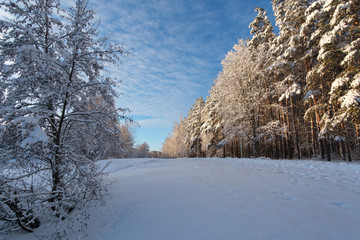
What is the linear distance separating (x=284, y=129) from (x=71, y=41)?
14.9 meters

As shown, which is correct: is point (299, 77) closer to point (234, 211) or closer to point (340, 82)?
point (340, 82)

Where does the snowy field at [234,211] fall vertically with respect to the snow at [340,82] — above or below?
below

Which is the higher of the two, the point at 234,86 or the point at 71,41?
the point at 234,86

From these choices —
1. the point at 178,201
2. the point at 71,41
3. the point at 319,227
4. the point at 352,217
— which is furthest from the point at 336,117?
the point at 71,41

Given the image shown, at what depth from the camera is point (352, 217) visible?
282 cm

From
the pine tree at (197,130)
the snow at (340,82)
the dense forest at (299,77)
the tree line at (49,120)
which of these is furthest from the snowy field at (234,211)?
the pine tree at (197,130)

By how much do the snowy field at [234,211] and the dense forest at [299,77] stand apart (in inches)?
274

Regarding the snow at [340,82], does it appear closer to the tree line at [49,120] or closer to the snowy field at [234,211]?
the snowy field at [234,211]

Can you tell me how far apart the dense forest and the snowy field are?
6.96m

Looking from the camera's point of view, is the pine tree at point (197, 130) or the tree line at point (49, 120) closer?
the tree line at point (49, 120)

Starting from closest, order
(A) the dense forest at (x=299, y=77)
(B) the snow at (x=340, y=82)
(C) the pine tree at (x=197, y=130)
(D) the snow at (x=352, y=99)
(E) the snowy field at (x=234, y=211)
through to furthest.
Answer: (E) the snowy field at (x=234, y=211)
(D) the snow at (x=352, y=99)
(B) the snow at (x=340, y=82)
(A) the dense forest at (x=299, y=77)
(C) the pine tree at (x=197, y=130)

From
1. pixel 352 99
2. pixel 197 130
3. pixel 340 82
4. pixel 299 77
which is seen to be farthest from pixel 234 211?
pixel 197 130

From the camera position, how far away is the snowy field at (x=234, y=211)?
2.66 m

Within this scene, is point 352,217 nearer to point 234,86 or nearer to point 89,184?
point 89,184
